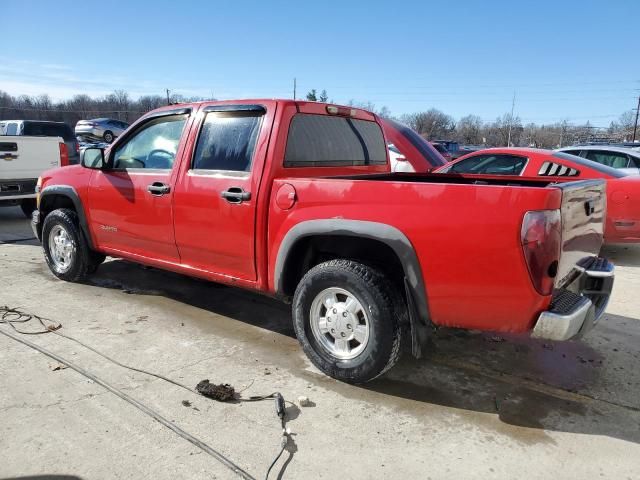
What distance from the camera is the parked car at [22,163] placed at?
8.87 meters

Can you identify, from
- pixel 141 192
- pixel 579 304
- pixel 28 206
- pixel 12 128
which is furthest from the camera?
pixel 12 128

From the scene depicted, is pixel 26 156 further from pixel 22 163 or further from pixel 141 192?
pixel 141 192

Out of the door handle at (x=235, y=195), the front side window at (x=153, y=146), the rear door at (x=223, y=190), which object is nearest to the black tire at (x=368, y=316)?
the rear door at (x=223, y=190)

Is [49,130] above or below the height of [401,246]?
above

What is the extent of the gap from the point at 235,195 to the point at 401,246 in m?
1.41

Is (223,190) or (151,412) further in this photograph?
(223,190)

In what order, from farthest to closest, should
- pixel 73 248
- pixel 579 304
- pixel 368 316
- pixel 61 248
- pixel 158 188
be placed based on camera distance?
pixel 61 248
pixel 73 248
pixel 158 188
pixel 368 316
pixel 579 304

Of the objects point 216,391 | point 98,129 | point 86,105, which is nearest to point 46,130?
point 216,391

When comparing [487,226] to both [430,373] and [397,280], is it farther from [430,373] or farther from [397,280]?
[430,373]

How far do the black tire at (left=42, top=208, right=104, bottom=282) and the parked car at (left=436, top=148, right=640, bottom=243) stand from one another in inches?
204

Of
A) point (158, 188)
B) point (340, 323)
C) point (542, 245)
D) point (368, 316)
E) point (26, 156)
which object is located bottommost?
point (340, 323)

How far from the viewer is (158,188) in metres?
4.30

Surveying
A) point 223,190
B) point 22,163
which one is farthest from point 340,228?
point 22,163

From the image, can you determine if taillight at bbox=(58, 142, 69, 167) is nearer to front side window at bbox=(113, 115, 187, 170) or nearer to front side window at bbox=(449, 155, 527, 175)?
front side window at bbox=(113, 115, 187, 170)
